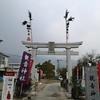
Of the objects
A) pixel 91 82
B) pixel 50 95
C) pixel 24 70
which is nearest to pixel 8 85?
pixel 91 82

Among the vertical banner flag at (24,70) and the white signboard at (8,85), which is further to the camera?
the vertical banner flag at (24,70)

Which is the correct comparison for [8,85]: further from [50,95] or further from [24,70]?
[50,95]

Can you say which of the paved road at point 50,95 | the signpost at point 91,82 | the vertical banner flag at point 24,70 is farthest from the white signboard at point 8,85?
the paved road at point 50,95

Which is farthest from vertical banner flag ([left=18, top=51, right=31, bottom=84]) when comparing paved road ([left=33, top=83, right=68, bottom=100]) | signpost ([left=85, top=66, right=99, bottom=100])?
signpost ([left=85, top=66, right=99, bottom=100])

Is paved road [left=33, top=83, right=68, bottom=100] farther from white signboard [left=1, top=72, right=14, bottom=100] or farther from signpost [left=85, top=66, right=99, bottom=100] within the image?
signpost [left=85, top=66, right=99, bottom=100]

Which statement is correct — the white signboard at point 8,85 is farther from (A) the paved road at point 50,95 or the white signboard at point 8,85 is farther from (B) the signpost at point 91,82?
(A) the paved road at point 50,95

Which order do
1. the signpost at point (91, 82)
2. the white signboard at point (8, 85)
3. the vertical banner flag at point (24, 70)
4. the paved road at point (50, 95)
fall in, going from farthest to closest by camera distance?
1. the paved road at point (50, 95)
2. the vertical banner flag at point (24, 70)
3. the white signboard at point (8, 85)
4. the signpost at point (91, 82)

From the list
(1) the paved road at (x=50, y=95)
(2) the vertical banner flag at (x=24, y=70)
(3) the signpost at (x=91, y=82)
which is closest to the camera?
(3) the signpost at (x=91, y=82)

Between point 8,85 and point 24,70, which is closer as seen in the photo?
point 8,85

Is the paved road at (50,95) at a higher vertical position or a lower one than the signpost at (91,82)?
lower

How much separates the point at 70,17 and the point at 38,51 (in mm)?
→ 5918

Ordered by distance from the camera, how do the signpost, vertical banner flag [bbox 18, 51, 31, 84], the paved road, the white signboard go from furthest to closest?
1. the paved road
2. vertical banner flag [bbox 18, 51, 31, 84]
3. the white signboard
4. the signpost

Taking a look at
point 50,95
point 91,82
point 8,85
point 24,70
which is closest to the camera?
point 91,82

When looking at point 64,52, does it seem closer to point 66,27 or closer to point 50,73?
point 66,27
